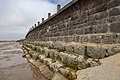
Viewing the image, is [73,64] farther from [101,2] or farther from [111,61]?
[101,2]

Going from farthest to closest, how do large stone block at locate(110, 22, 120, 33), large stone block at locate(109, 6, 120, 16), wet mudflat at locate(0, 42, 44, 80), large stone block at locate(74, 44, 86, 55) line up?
wet mudflat at locate(0, 42, 44, 80), large stone block at locate(74, 44, 86, 55), large stone block at locate(109, 6, 120, 16), large stone block at locate(110, 22, 120, 33)

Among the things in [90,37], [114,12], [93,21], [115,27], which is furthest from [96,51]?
[93,21]

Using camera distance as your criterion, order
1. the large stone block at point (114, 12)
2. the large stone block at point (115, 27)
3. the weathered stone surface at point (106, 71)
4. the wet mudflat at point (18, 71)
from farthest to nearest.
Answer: the wet mudflat at point (18, 71)
the large stone block at point (114, 12)
the large stone block at point (115, 27)
the weathered stone surface at point (106, 71)

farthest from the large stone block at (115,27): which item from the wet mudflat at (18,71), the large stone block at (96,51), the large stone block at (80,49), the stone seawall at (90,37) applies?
the wet mudflat at (18,71)

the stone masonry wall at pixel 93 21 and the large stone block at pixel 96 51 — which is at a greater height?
the stone masonry wall at pixel 93 21

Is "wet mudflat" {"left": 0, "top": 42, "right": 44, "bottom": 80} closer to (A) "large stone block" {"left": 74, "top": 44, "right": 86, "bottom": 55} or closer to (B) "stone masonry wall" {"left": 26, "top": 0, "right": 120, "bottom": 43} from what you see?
(A) "large stone block" {"left": 74, "top": 44, "right": 86, "bottom": 55}

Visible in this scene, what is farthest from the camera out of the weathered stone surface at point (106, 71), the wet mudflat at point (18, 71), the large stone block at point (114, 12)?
the wet mudflat at point (18, 71)

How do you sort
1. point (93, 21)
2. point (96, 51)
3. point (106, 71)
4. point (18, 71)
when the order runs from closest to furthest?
point (106, 71) < point (96, 51) < point (93, 21) < point (18, 71)

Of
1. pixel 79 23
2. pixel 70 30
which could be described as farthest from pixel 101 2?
pixel 70 30

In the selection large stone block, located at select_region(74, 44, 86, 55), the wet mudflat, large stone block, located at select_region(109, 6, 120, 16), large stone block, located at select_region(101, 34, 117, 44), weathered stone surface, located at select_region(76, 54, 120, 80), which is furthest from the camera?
the wet mudflat

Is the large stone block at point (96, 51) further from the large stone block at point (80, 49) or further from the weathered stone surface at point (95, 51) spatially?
the large stone block at point (80, 49)

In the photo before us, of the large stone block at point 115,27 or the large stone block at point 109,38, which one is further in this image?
the large stone block at point 115,27

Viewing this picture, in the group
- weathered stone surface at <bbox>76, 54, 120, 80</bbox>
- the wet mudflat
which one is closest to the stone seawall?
weathered stone surface at <bbox>76, 54, 120, 80</bbox>

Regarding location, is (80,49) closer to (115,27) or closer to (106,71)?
(115,27)
